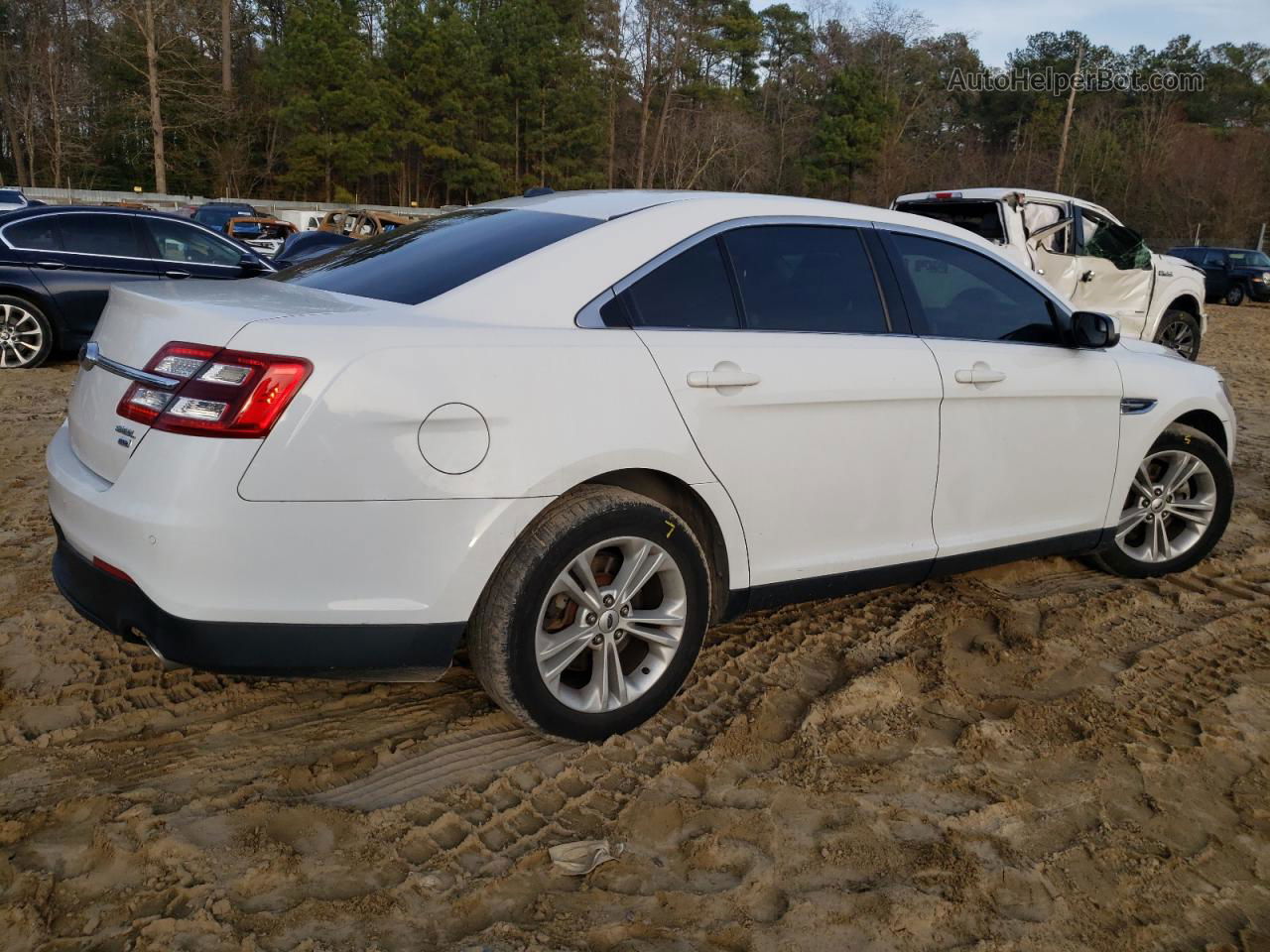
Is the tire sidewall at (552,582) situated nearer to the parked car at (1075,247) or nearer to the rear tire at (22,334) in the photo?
the parked car at (1075,247)

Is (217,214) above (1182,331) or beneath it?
above

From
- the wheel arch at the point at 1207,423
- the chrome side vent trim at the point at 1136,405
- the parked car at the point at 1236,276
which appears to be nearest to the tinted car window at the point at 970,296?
the chrome side vent trim at the point at 1136,405

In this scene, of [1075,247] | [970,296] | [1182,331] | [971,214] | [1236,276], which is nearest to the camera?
[970,296]

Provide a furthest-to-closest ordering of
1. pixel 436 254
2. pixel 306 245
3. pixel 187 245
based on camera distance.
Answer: pixel 306 245
pixel 187 245
pixel 436 254

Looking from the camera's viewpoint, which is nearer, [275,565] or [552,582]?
[275,565]

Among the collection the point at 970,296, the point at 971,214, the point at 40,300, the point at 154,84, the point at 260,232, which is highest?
the point at 154,84

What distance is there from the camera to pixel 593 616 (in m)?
2.93

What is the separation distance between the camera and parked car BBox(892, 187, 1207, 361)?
9.59 meters

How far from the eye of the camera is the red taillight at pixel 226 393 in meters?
2.41

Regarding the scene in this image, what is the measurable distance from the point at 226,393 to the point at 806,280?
184cm

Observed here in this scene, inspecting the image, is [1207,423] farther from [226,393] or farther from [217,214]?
[217,214]

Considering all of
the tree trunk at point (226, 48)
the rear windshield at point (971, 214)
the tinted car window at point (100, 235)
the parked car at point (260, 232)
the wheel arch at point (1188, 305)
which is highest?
the tree trunk at point (226, 48)

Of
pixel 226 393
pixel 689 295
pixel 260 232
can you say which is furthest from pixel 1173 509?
pixel 260 232

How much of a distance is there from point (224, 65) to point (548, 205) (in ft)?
178
